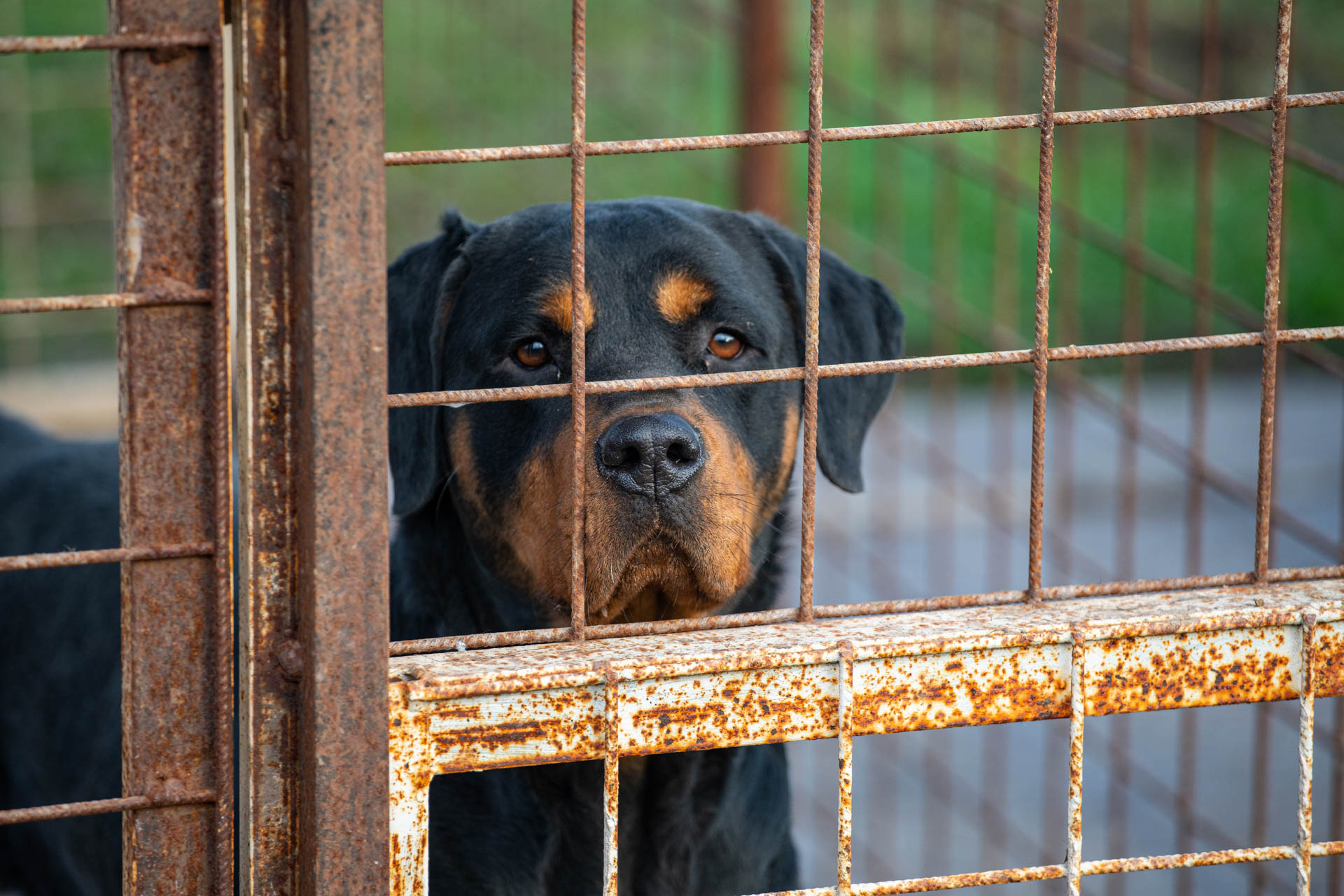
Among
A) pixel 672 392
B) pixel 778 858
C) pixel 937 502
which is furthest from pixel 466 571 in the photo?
pixel 937 502

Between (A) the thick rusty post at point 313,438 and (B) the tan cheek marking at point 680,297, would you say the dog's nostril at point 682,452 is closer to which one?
(B) the tan cheek marking at point 680,297

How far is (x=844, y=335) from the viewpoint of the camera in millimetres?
2584

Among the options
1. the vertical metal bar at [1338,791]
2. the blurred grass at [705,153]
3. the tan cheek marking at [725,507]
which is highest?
the blurred grass at [705,153]

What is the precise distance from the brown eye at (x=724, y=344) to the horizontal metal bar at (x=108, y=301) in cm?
109

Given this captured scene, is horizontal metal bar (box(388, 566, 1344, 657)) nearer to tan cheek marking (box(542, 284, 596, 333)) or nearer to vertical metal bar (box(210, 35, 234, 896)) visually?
vertical metal bar (box(210, 35, 234, 896))

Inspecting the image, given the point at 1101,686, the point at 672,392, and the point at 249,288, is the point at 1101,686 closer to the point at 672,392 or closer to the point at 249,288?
the point at 672,392

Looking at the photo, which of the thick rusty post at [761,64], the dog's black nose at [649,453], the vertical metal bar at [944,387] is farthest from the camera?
the thick rusty post at [761,64]

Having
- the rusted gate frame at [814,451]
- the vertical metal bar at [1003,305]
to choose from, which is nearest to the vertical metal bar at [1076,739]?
the rusted gate frame at [814,451]

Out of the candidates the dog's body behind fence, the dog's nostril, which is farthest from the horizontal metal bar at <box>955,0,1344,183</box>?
the dog's body behind fence

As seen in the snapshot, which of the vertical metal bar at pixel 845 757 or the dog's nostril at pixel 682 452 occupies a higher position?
the dog's nostril at pixel 682 452

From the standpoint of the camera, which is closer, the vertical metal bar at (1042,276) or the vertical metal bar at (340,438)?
the vertical metal bar at (340,438)

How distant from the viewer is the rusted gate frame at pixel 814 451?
1.54m

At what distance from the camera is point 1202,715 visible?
17.3ft

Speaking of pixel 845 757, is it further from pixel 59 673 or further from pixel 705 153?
pixel 705 153
